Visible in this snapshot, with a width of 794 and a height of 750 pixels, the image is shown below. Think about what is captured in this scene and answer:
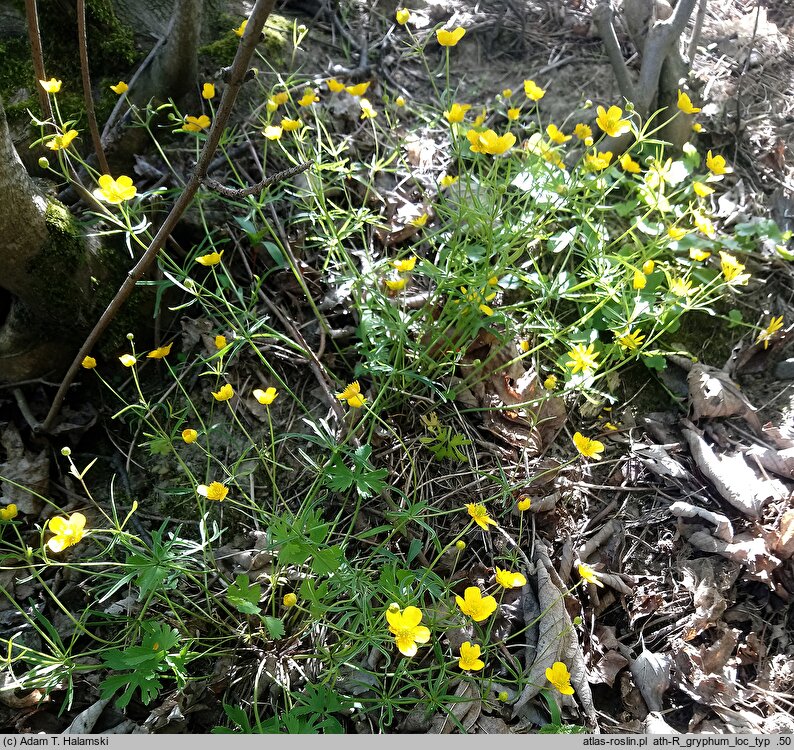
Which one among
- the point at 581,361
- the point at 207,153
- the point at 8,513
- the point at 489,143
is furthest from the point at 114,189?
the point at 581,361

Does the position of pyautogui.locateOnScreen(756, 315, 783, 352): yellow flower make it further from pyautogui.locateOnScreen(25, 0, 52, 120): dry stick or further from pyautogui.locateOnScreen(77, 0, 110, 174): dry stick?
pyautogui.locateOnScreen(25, 0, 52, 120): dry stick

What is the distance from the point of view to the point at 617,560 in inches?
73.7

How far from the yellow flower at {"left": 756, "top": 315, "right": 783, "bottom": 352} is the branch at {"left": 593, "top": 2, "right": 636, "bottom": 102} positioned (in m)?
1.12

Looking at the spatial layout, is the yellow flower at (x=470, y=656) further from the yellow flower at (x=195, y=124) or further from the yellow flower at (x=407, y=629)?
the yellow flower at (x=195, y=124)

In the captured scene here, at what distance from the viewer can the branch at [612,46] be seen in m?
2.59

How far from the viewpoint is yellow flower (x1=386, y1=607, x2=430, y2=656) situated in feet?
4.26

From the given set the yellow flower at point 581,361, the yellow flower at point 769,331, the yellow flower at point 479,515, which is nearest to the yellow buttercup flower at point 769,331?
the yellow flower at point 769,331

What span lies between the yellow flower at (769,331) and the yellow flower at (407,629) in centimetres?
161

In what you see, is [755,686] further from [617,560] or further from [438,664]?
[438,664]

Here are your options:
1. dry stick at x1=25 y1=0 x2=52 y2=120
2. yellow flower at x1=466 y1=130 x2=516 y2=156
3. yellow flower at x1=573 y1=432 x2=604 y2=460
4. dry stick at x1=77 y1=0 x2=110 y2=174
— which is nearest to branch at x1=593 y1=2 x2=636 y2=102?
yellow flower at x1=466 y1=130 x2=516 y2=156

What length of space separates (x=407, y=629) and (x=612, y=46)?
2529 millimetres

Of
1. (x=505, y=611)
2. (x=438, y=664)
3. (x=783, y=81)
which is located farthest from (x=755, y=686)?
(x=783, y=81)

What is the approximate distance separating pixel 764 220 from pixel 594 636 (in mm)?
1828

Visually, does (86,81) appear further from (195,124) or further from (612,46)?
(612,46)
